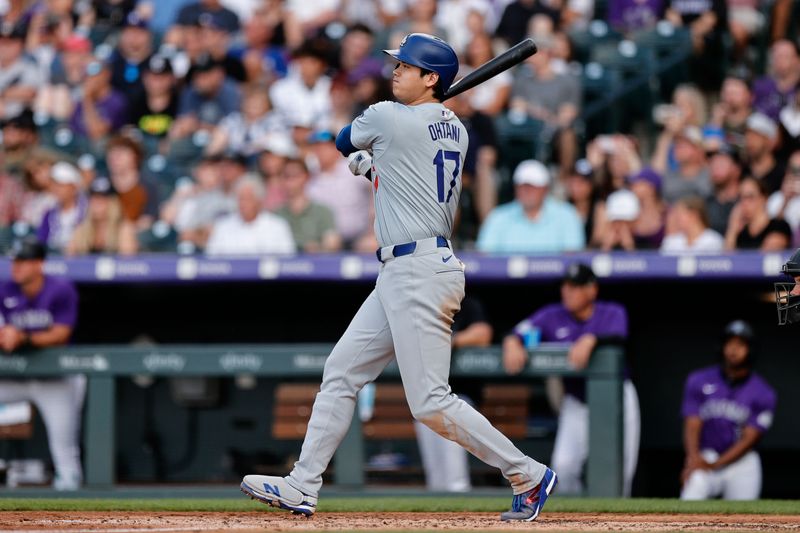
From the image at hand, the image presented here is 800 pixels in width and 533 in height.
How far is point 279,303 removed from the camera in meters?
8.88

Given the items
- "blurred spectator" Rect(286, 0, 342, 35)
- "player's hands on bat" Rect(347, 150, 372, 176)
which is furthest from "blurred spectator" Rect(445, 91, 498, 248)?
"player's hands on bat" Rect(347, 150, 372, 176)

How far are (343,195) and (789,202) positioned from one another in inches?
109

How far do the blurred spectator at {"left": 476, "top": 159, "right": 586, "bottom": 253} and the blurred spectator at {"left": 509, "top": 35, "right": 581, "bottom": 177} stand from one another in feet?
3.91

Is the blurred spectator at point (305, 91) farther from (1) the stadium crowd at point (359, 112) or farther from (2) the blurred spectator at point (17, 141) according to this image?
(2) the blurred spectator at point (17, 141)

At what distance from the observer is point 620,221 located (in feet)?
27.2

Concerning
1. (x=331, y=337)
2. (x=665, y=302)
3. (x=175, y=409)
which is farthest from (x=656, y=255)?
(x=175, y=409)

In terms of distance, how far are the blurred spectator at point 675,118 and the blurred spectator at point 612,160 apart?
18 cm

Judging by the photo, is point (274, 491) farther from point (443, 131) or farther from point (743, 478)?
point (743, 478)

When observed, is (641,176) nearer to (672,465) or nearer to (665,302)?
(665,302)

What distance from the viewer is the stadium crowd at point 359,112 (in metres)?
8.59

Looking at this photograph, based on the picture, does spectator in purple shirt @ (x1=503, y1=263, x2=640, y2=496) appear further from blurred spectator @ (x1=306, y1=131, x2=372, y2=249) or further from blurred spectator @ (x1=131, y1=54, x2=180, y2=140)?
blurred spectator @ (x1=131, y1=54, x2=180, y2=140)

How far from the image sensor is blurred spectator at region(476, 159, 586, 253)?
845 cm

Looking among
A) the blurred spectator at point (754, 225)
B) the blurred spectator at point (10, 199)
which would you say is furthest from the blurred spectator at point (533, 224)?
the blurred spectator at point (10, 199)

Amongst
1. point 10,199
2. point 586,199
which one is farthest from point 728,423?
point 10,199
